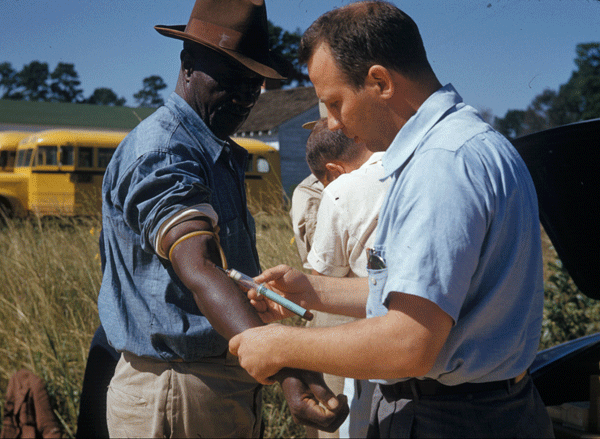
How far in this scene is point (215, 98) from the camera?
1.98 metres

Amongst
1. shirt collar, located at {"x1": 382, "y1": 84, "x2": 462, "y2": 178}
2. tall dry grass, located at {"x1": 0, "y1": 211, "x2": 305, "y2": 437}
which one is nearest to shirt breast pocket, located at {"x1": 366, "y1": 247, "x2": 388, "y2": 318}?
Result: shirt collar, located at {"x1": 382, "y1": 84, "x2": 462, "y2": 178}

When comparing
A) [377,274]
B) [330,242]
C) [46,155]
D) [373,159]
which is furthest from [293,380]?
[46,155]

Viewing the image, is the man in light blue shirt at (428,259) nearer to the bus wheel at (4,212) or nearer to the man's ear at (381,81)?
the man's ear at (381,81)

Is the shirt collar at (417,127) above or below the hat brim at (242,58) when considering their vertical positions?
below

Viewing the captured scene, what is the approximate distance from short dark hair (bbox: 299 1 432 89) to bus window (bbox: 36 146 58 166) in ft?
39.3

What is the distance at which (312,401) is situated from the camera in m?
1.27

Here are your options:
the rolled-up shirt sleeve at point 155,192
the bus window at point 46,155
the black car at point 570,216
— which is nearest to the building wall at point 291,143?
the bus window at point 46,155

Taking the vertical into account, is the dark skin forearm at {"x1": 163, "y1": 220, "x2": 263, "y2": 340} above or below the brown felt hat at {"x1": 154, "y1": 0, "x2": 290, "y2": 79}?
below

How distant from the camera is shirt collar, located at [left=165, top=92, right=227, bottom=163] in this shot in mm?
1951

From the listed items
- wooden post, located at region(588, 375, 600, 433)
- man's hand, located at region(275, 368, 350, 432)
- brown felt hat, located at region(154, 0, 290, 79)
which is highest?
brown felt hat, located at region(154, 0, 290, 79)

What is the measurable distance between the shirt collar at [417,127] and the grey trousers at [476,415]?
24.1 inches

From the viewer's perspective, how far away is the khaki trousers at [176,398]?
191cm

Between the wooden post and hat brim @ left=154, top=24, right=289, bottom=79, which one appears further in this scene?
the wooden post

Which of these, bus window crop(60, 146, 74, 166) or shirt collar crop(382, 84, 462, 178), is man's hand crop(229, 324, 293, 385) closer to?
shirt collar crop(382, 84, 462, 178)
